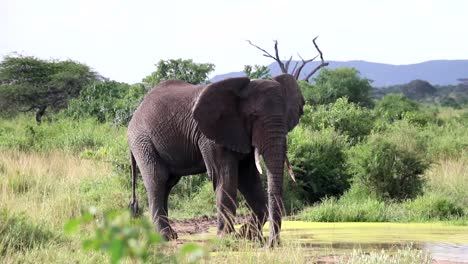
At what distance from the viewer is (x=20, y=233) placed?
9242 mm

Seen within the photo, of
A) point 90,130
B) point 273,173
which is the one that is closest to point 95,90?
point 90,130

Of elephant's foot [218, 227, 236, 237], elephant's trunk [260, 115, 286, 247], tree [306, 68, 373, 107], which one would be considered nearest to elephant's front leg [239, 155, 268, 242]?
elephant's foot [218, 227, 236, 237]

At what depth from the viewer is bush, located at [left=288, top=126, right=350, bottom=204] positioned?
58.4 ft

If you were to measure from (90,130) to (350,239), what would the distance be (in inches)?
672

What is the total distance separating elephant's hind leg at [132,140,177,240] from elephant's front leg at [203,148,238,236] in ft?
3.59

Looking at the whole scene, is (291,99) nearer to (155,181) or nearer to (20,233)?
(155,181)

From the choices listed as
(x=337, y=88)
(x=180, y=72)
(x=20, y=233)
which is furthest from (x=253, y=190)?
(x=337, y=88)

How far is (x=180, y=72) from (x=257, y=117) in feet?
59.5

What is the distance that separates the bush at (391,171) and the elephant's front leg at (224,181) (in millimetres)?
6299

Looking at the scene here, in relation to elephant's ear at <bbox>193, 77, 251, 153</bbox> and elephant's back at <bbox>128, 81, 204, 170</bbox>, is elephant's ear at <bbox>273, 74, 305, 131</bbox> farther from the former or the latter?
elephant's back at <bbox>128, 81, 204, 170</bbox>

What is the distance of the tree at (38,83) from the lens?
154 ft

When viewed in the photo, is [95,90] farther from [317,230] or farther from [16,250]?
[16,250]

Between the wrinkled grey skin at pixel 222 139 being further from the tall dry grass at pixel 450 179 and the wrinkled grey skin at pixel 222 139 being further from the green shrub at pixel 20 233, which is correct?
the tall dry grass at pixel 450 179

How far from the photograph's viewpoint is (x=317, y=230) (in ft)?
42.3
